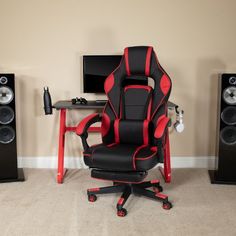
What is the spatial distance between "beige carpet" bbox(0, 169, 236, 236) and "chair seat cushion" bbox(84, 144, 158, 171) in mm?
374

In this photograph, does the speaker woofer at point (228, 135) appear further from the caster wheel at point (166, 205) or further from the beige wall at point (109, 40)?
the caster wheel at point (166, 205)

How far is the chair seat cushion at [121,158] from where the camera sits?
8.04 feet

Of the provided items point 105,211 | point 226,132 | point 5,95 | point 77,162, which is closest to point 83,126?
point 105,211

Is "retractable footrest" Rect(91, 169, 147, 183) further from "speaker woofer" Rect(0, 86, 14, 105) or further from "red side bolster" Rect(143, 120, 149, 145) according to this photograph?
"speaker woofer" Rect(0, 86, 14, 105)

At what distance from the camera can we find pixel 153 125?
2.79 metres

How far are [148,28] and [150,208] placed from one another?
1845 millimetres

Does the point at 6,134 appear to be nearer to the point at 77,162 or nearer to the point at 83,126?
the point at 77,162

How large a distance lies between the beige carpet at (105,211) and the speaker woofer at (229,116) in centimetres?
60

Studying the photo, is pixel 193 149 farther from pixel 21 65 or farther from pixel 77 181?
pixel 21 65

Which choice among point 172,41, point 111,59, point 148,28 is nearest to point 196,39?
point 172,41

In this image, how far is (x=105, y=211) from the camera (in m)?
2.61

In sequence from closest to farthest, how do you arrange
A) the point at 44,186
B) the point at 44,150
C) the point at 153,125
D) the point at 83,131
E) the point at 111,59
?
the point at 83,131
the point at 153,125
the point at 44,186
the point at 111,59
the point at 44,150

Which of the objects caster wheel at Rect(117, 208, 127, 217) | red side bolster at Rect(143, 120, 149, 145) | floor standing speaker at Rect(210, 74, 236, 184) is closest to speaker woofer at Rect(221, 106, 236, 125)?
floor standing speaker at Rect(210, 74, 236, 184)

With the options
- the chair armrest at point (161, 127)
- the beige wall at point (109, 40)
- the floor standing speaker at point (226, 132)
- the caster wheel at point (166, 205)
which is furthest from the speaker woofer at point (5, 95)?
the floor standing speaker at point (226, 132)
